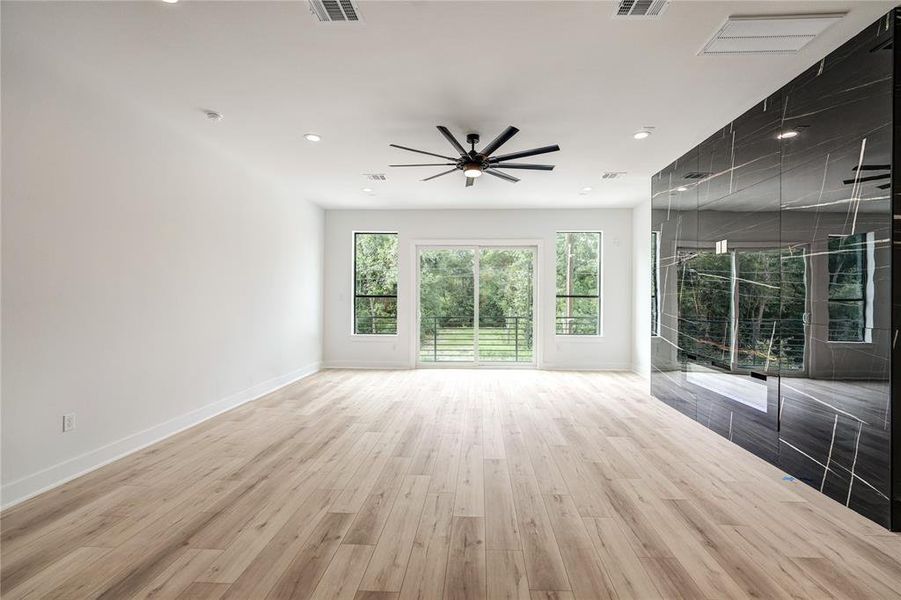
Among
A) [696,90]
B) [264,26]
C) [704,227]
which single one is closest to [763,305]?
[704,227]

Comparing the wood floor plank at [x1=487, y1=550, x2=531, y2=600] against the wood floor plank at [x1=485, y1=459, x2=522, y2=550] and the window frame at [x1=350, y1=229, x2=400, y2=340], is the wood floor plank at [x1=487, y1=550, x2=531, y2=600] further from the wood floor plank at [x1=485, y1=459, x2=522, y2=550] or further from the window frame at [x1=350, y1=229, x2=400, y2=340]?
the window frame at [x1=350, y1=229, x2=400, y2=340]

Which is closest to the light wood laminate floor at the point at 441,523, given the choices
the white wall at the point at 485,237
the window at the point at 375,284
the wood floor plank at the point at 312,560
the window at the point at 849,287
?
the wood floor plank at the point at 312,560

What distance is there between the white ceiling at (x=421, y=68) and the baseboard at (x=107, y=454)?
2.50 m

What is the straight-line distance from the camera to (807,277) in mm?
2865

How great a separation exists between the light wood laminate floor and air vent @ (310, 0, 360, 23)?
2.74 m

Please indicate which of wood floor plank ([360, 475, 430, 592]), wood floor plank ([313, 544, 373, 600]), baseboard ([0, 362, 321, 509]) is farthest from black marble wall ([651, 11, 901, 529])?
baseboard ([0, 362, 321, 509])

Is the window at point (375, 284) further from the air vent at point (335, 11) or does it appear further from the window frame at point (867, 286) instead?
the window frame at point (867, 286)

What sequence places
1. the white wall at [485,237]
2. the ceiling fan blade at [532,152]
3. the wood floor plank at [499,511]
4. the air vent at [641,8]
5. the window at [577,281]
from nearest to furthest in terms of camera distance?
the wood floor plank at [499,511] < the air vent at [641,8] < the ceiling fan blade at [532,152] < the white wall at [485,237] < the window at [577,281]

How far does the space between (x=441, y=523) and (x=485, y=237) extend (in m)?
5.63

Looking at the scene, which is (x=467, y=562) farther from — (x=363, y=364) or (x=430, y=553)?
(x=363, y=364)

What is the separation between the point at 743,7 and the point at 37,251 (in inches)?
169

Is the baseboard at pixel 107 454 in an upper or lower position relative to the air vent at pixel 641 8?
lower

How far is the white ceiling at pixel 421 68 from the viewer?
236 centimetres

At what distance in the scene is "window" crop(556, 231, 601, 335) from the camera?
735 centimetres
